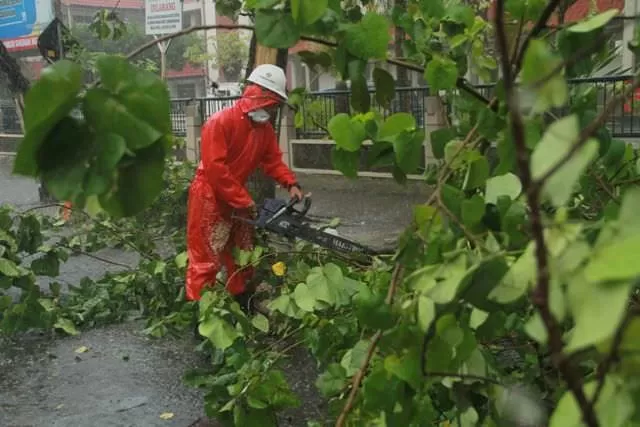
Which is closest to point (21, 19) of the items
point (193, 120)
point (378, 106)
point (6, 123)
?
point (193, 120)

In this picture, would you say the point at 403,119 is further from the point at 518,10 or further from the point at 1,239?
the point at 1,239

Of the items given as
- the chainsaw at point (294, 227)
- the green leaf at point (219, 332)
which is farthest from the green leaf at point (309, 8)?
the chainsaw at point (294, 227)

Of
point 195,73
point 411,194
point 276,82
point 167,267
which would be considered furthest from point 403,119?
point 195,73

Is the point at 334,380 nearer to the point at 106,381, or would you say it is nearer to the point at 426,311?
the point at 426,311

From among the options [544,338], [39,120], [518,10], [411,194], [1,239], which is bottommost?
[411,194]

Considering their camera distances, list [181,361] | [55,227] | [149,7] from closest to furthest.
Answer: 1. [181,361]
2. [55,227]
3. [149,7]

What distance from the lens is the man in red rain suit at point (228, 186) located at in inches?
197

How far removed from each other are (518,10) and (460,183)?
51 cm

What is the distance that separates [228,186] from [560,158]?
4.27m

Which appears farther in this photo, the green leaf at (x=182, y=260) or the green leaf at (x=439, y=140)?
the green leaf at (x=182, y=260)

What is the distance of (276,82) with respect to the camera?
4.77 meters

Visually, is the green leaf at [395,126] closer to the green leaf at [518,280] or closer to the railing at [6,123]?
the green leaf at [518,280]

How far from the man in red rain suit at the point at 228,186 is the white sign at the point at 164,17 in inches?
524

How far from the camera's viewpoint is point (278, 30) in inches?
68.9
